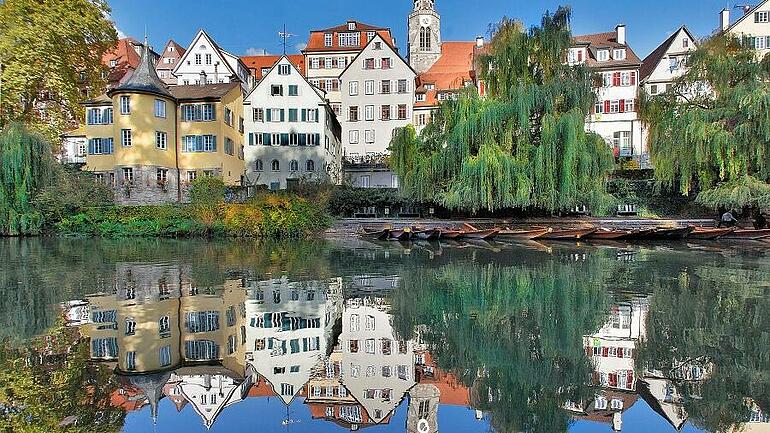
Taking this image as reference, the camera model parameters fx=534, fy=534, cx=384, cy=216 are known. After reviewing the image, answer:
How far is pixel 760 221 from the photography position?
2941 cm

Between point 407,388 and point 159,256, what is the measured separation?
54.1 ft

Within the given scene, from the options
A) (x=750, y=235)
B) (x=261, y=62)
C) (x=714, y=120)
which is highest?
(x=261, y=62)

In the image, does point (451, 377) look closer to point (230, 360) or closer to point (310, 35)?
point (230, 360)

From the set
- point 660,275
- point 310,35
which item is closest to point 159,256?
point 660,275

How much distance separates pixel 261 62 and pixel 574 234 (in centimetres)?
4876

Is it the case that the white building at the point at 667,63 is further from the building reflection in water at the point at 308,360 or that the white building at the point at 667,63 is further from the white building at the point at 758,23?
the building reflection in water at the point at 308,360

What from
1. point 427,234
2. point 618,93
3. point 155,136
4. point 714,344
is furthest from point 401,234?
point 618,93

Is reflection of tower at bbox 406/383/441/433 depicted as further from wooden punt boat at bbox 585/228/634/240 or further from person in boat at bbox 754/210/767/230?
person in boat at bbox 754/210/767/230

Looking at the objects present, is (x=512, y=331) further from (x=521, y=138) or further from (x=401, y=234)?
(x=521, y=138)

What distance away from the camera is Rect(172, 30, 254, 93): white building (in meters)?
51.2

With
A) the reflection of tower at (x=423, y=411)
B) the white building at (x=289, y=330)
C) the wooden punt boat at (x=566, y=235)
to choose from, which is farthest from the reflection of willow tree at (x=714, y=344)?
the wooden punt boat at (x=566, y=235)

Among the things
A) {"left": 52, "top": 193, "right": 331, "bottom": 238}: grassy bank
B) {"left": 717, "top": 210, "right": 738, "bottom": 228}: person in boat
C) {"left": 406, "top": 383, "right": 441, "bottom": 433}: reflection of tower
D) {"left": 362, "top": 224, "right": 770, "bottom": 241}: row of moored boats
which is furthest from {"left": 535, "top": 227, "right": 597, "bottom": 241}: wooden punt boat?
{"left": 406, "top": 383, "right": 441, "bottom": 433}: reflection of tower

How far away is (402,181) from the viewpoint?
104 feet

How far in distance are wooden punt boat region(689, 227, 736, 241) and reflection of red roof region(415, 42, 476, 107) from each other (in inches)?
1094
